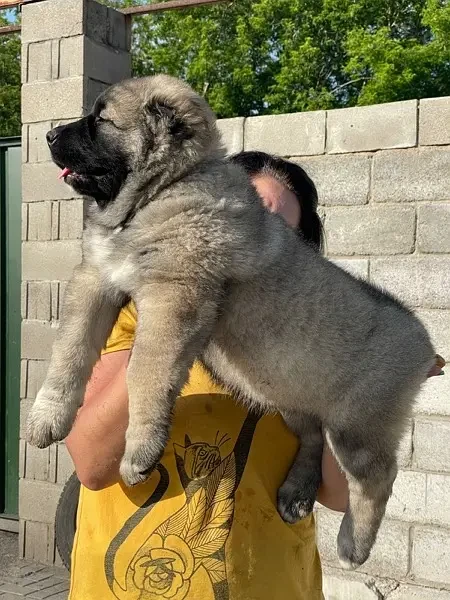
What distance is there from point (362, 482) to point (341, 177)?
2.41 metres

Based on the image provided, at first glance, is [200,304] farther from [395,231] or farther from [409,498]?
[409,498]

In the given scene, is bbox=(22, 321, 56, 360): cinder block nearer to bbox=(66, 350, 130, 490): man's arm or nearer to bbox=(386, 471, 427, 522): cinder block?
bbox=(386, 471, 427, 522): cinder block

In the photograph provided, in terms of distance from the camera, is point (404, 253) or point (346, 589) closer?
point (404, 253)

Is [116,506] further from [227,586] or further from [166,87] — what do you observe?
[166,87]

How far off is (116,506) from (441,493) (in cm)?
260

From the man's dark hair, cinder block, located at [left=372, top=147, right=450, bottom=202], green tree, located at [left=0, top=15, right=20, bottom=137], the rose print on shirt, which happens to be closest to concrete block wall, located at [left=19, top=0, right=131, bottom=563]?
cinder block, located at [left=372, top=147, right=450, bottom=202]

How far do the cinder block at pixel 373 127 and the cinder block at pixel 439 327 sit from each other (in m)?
0.90

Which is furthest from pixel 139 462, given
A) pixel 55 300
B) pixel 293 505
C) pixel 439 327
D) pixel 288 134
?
pixel 55 300

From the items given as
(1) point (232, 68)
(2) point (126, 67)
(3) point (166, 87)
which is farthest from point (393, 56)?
(3) point (166, 87)

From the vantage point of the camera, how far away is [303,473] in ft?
7.65

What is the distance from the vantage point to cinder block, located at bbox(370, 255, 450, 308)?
421cm

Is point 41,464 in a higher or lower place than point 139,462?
lower

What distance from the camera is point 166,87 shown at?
225 cm

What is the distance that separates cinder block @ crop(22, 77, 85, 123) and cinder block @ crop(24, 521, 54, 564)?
2.69 meters
